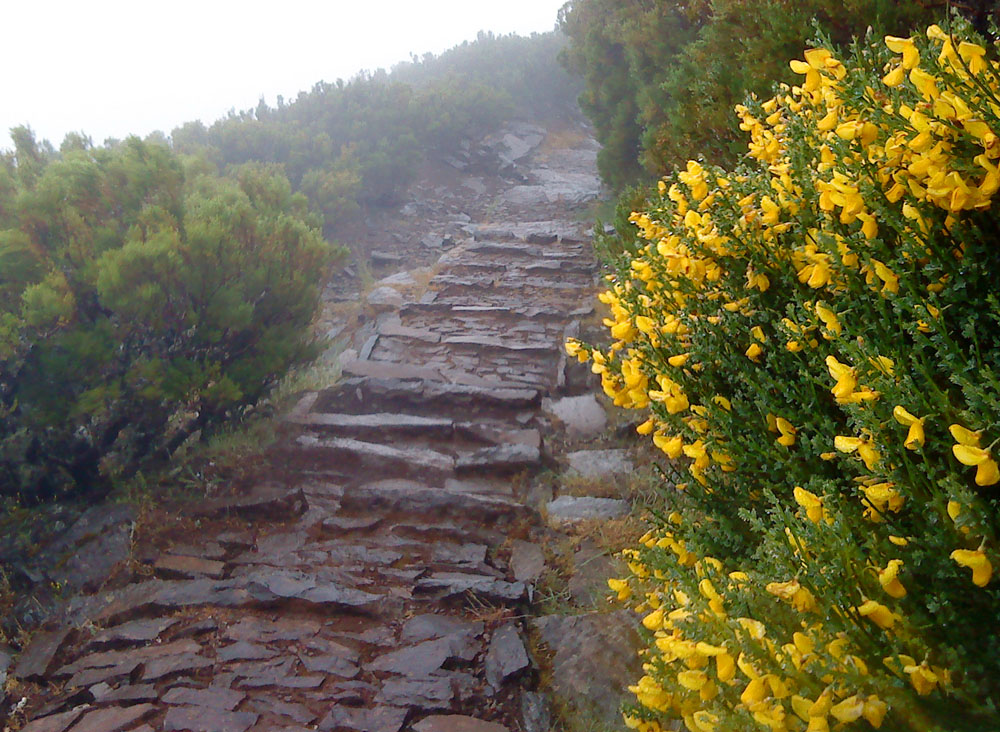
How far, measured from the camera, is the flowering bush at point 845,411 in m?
1.28

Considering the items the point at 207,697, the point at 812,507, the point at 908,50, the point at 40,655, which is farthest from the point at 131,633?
the point at 908,50

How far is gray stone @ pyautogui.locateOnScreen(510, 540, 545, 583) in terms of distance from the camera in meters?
4.41

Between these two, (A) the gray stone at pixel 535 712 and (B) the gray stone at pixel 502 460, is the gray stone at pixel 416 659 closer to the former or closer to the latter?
(A) the gray stone at pixel 535 712

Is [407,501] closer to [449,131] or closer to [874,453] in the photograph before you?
[874,453]

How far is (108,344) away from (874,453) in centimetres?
535

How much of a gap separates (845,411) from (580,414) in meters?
4.99

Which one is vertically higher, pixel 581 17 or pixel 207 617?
pixel 581 17

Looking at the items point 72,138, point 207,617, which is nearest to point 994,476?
point 207,617

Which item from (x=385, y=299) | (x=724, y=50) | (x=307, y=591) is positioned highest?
(x=724, y=50)

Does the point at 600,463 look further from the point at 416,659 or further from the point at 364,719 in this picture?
Answer: the point at 364,719

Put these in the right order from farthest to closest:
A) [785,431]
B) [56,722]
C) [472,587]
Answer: [472,587] → [56,722] → [785,431]

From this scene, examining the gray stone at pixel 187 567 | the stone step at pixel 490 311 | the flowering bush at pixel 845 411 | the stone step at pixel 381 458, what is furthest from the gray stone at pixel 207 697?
the stone step at pixel 490 311

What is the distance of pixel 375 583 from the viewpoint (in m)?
4.46

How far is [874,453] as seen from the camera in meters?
1.39
